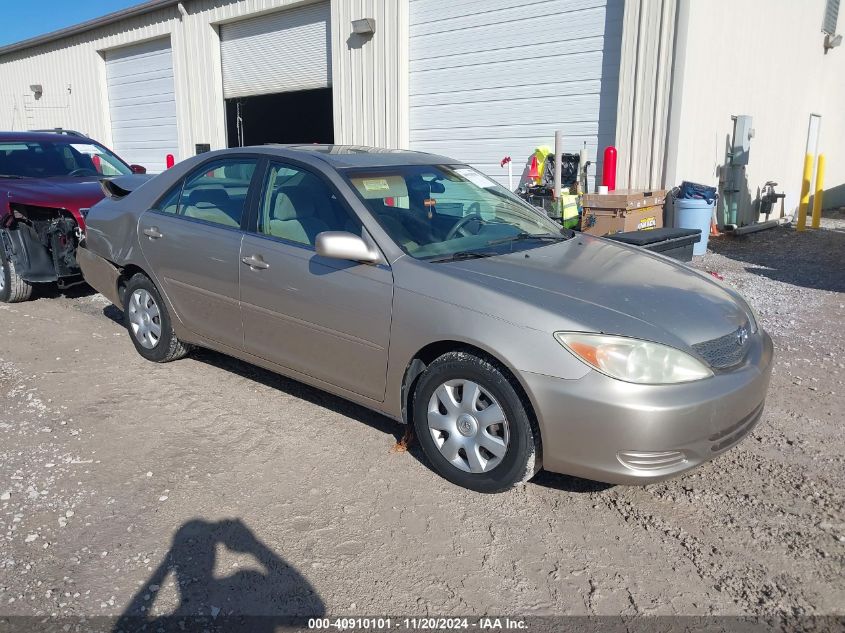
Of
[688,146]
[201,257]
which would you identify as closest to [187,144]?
[688,146]

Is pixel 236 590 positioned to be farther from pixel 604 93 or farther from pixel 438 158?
pixel 604 93

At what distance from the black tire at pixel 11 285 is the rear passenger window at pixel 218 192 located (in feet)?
10.5

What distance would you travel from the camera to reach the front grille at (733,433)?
3.03 meters

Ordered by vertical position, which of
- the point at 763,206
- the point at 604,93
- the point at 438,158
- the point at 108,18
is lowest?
the point at 763,206

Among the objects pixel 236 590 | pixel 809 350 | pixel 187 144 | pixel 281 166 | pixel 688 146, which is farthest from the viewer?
pixel 187 144

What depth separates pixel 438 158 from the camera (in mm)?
4691

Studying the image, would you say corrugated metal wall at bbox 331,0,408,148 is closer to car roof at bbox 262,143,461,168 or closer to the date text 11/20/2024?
car roof at bbox 262,143,461,168

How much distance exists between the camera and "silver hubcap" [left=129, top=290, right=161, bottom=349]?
504 cm

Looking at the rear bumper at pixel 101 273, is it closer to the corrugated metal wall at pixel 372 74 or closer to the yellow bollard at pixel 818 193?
the corrugated metal wall at pixel 372 74

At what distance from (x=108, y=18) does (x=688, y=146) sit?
14.6 m

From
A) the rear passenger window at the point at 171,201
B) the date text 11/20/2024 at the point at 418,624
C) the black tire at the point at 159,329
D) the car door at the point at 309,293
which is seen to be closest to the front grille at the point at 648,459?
the date text 11/20/2024 at the point at 418,624

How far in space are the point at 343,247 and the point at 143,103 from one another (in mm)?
16071

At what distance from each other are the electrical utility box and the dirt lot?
6882mm

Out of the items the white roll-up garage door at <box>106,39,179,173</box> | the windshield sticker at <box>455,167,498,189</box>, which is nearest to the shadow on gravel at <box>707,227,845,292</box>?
the windshield sticker at <box>455,167,498,189</box>
